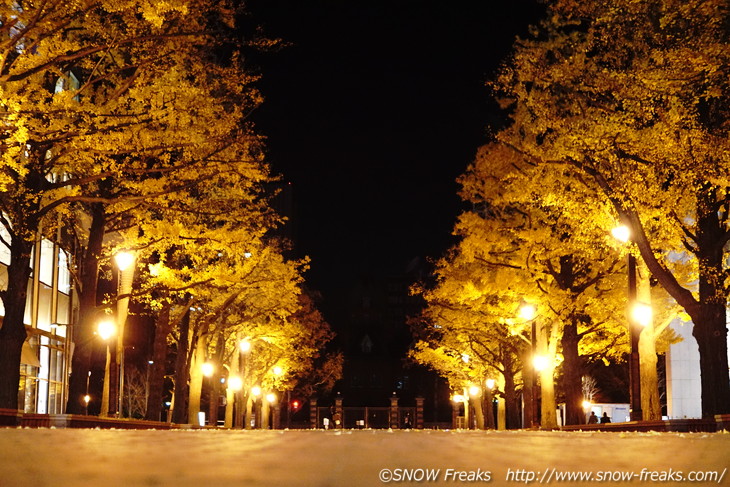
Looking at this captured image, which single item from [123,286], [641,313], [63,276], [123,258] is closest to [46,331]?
[63,276]

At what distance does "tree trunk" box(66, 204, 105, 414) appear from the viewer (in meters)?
21.9

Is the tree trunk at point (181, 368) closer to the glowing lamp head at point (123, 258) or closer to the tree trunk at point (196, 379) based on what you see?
the tree trunk at point (196, 379)

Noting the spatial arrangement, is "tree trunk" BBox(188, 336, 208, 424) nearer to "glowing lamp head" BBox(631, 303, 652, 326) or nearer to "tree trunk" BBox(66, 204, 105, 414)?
"tree trunk" BBox(66, 204, 105, 414)

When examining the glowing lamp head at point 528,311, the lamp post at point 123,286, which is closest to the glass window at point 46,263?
the lamp post at point 123,286

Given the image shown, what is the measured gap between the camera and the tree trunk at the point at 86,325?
21.9 metres

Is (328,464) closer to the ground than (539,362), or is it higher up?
closer to the ground

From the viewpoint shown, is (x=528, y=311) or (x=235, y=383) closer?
(x=528, y=311)

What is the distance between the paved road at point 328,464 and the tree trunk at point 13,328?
14.9 metres

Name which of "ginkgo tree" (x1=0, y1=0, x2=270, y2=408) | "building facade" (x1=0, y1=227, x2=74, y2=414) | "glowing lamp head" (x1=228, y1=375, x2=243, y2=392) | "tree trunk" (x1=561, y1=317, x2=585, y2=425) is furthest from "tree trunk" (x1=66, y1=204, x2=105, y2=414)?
"glowing lamp head" (x1=228, y1=375, x2=243, y2=392)

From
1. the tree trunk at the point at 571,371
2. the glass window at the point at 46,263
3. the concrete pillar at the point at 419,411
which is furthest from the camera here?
the concrete pillar at the point at 419,411

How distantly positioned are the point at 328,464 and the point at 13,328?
16.5 meters

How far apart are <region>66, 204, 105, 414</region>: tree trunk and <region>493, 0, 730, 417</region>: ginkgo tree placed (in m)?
10.9

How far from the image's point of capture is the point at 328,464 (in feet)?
11.5

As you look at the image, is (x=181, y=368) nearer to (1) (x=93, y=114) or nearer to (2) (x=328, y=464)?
(1) (x=93, y=114)
